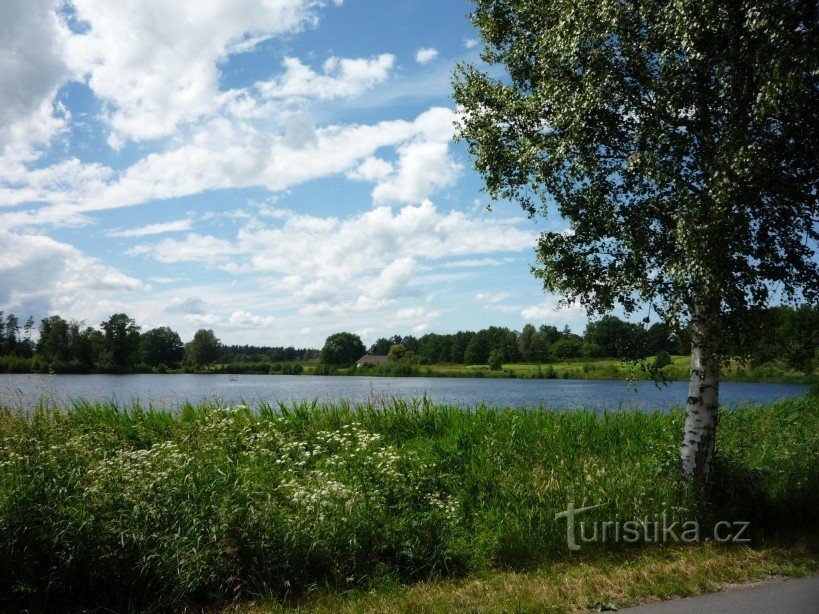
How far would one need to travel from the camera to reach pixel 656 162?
7184 mm

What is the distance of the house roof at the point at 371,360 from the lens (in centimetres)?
8681

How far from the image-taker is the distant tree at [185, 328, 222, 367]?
77.9 metres

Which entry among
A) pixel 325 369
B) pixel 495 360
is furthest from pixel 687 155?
pixel 325 369

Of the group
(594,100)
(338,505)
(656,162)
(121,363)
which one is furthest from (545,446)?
(121,363)

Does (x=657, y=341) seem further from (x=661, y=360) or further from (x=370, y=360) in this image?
(x=370, y=360)

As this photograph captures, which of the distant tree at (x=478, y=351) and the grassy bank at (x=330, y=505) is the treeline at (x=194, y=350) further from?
the grassy bank at (x=330, y=505)

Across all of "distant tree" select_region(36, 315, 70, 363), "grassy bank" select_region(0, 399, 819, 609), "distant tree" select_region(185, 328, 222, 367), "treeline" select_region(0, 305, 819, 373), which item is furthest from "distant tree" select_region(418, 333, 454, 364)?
"grassy bank" select_region(0, 399, 819, 609)

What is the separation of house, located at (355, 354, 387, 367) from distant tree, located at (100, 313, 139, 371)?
29969mm

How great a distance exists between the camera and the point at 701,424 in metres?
7.61

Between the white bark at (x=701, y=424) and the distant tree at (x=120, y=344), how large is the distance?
72.0 metres

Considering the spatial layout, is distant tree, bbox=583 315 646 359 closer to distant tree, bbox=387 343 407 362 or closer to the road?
the road

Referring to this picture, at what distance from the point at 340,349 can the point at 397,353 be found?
10.9 m

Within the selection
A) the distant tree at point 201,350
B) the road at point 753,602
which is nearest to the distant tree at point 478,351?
the distant tree at point 201,350

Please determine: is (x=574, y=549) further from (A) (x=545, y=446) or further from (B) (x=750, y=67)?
(B) (x=750, y=67)
